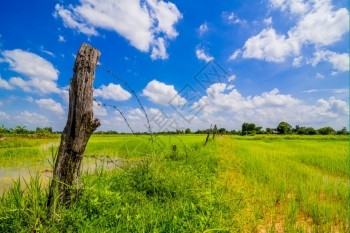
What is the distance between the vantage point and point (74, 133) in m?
2.83

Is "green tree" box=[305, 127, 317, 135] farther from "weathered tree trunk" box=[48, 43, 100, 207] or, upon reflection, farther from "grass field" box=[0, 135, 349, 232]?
"weathered tree trunk" box=[48, 43, 100, 207]

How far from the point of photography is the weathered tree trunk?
111 inches

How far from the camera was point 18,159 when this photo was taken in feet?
37.2

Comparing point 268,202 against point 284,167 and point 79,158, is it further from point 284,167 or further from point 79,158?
point 284,167

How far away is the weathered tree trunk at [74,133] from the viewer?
111 inches

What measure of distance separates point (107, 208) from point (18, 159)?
32.8 ft

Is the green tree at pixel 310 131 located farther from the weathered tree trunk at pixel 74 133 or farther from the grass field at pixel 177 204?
the weathered tree trunk at pixel 74 133

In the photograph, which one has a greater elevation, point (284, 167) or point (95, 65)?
point (95, 65)

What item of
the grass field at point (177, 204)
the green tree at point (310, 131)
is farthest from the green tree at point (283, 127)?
the grass field at point (177, 204)

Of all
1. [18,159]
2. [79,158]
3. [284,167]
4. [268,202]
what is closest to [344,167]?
[284,167]

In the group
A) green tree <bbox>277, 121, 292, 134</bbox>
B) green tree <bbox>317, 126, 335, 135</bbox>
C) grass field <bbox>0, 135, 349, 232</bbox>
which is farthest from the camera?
green tree <bbox>277, 121, 292, 134</bbox>

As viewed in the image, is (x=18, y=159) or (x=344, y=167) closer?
(x=344, y=167)

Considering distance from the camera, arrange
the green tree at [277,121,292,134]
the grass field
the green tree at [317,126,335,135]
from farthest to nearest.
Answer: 1. the green tree at [277,121,292,134]
2. the green tree at [317,126,335,135]
3. the grass field

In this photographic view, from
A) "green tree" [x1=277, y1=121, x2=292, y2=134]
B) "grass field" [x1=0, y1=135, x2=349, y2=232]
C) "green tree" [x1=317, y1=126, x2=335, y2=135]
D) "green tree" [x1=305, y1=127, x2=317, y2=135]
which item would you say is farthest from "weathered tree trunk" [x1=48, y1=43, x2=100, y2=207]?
"green tree" [x1=277, y1=121, x2=292, y2=134]
